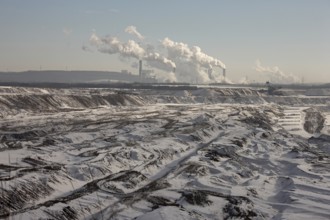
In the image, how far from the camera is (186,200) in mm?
25375

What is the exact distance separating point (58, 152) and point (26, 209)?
1474 centimetres

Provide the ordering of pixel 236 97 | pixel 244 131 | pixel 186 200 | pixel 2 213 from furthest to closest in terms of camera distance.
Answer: pixel 236 97, pixel 244 131, pixel 186 200, pixel 2 213

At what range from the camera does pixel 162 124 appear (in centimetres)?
6138

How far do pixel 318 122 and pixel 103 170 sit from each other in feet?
204

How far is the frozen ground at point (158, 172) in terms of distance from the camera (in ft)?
78.3

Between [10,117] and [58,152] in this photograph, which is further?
[10,117]

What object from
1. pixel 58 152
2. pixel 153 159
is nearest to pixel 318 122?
pixel 153 159

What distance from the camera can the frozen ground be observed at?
23.9 meters

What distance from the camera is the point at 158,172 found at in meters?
33.5

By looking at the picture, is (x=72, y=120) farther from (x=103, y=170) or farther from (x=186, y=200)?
(x=186, y=200)

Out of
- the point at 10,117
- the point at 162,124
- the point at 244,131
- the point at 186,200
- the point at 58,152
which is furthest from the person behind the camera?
the point at 10,117

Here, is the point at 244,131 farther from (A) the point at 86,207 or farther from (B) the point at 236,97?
(B) the point at 236,97

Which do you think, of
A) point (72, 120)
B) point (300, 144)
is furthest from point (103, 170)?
point (72, 120)

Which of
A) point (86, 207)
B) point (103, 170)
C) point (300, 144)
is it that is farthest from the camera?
point (300, 144)
